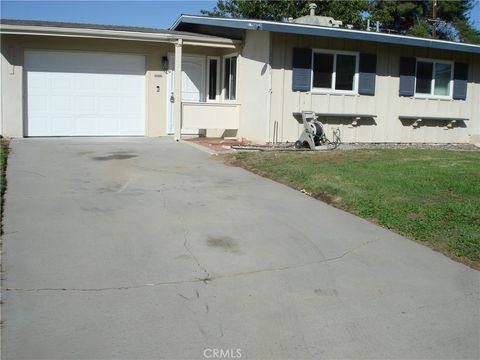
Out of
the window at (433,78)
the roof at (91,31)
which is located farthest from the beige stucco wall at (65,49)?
the window at (433,78)

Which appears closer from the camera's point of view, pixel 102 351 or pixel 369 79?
pixel 102 351

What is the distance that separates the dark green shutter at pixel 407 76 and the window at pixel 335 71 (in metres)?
1.65

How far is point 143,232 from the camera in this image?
638 centimetres

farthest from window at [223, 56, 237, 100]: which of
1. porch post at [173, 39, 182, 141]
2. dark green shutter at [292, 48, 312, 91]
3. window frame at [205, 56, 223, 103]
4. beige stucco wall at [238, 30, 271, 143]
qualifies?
dark green shutter at [292, 48, 312, 91]

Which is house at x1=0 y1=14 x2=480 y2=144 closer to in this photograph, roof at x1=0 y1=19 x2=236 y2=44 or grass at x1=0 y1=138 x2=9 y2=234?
roof at x1=0 y1=19 x2=236 y2=44

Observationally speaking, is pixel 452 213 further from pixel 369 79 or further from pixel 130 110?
pixel 130 110

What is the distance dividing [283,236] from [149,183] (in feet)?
11.2

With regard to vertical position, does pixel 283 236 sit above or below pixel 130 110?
below

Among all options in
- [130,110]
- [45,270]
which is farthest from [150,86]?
[45,270]

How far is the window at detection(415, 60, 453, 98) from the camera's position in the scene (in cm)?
1698

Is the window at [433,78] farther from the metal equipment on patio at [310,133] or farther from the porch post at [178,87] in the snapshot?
the porch post at [178,87]

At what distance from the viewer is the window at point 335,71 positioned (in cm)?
1528

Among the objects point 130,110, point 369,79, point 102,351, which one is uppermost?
point 369,79

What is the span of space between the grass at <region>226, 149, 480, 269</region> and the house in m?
2.79
